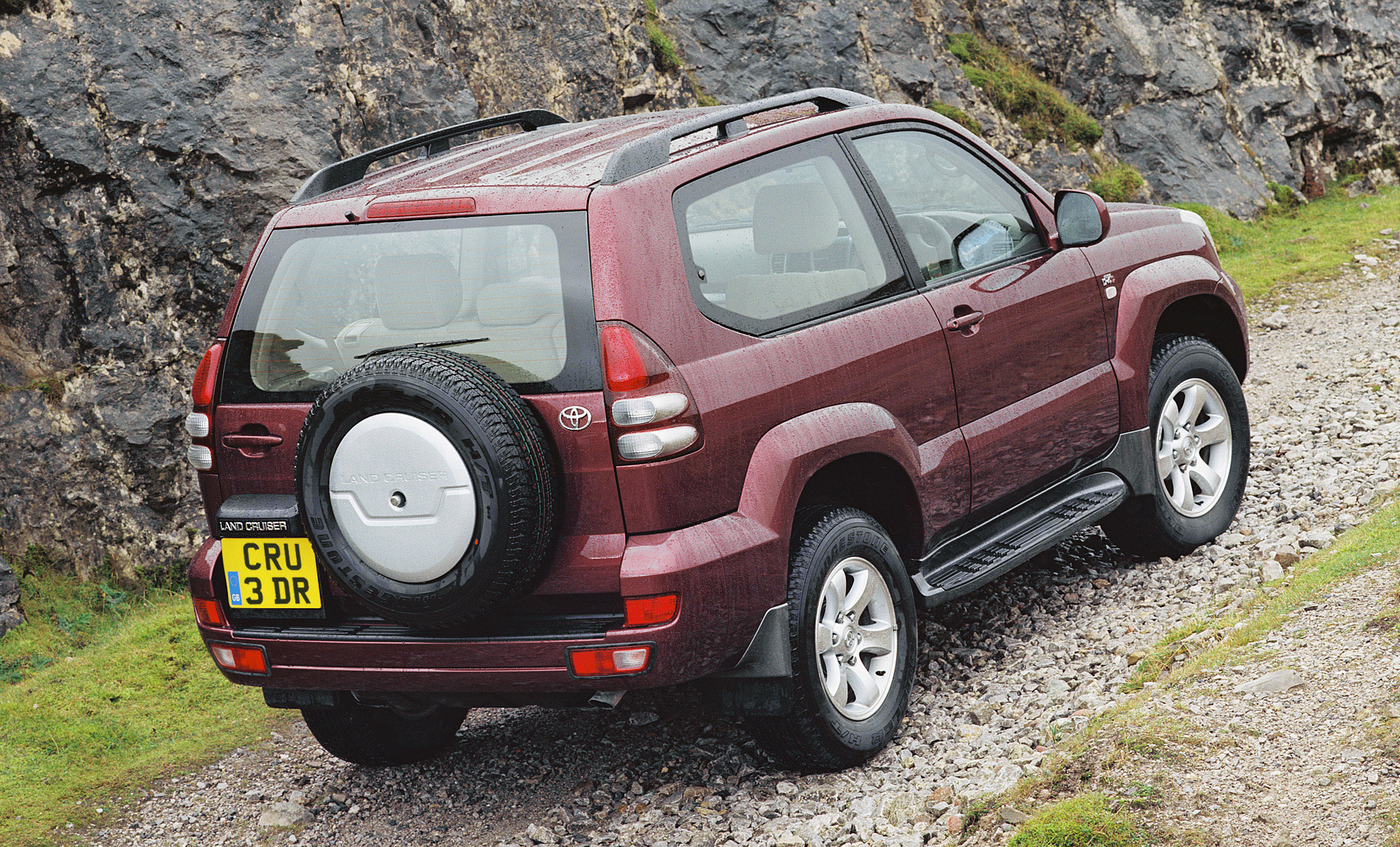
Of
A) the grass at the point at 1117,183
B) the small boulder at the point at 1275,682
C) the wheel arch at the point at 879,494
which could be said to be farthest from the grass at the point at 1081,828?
the grass at the point at 1117,183

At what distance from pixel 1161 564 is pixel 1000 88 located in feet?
26.3

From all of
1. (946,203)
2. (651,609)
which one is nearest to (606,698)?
(651,609)

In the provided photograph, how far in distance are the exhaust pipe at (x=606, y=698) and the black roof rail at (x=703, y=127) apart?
136 centimetres

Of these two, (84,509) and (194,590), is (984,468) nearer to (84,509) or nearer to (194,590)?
(194,590)

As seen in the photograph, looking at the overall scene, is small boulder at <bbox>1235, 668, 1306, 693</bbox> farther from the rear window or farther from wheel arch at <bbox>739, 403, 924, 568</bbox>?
the rear window

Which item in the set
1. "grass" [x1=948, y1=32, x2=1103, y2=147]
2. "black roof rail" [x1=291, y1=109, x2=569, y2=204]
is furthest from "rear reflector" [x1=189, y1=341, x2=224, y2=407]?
"grass" [x1=948, y1=32, x2=1103, y2=147]

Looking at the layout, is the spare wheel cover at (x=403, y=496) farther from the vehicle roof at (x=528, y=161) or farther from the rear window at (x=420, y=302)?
the vehicle roof at (x=528, y=161)

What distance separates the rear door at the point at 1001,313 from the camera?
4117 millimetres

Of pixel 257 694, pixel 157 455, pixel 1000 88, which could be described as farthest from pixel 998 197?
pixel 1000 88

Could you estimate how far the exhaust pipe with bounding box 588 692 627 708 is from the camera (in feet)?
10.7

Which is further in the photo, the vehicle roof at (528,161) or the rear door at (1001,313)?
the rear door at (1001,313)

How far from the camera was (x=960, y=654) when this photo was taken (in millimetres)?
4551

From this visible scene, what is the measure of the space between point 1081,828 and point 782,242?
73.9 inches

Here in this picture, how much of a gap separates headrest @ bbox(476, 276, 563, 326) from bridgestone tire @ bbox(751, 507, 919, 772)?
0.99 meters
